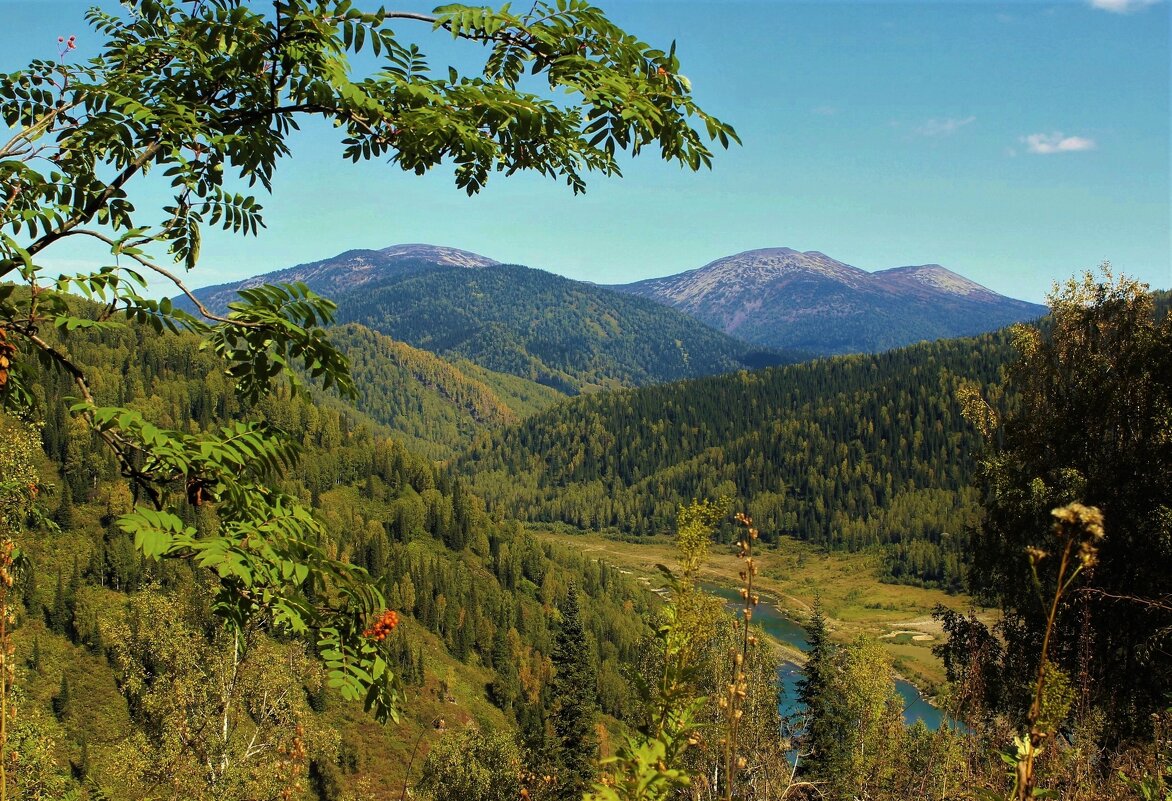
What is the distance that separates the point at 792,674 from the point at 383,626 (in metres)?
127

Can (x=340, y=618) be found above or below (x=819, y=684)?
above

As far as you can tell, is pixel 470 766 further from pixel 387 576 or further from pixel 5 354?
pixel 5 354

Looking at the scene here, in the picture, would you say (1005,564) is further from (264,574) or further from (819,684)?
(819,684)

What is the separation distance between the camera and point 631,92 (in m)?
4.29

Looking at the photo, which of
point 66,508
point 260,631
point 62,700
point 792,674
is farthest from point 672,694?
point 66,508

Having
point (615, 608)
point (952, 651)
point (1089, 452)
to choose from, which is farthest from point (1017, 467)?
point (615, 608)

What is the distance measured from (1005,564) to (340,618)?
72.1 ft

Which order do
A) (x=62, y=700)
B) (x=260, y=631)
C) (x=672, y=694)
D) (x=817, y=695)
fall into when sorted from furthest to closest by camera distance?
1. (x=62, y=700)
2. (x=817, y=695)
3. (x=260, y=631)
4. (x=672, y=694)

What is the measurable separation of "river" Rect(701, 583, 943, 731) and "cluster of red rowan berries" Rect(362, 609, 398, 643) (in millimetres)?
66760

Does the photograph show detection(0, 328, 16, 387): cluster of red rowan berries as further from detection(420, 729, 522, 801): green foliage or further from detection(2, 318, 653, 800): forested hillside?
detection(420, 729, 522, 801): green foliage

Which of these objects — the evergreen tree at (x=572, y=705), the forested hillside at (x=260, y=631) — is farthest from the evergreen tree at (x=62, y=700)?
the evergreen tree at (x=572, y=705)

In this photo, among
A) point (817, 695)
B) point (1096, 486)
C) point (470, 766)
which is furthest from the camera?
point (470, 766)

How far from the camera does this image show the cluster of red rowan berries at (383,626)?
3.93 meters

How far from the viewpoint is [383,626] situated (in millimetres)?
4000
